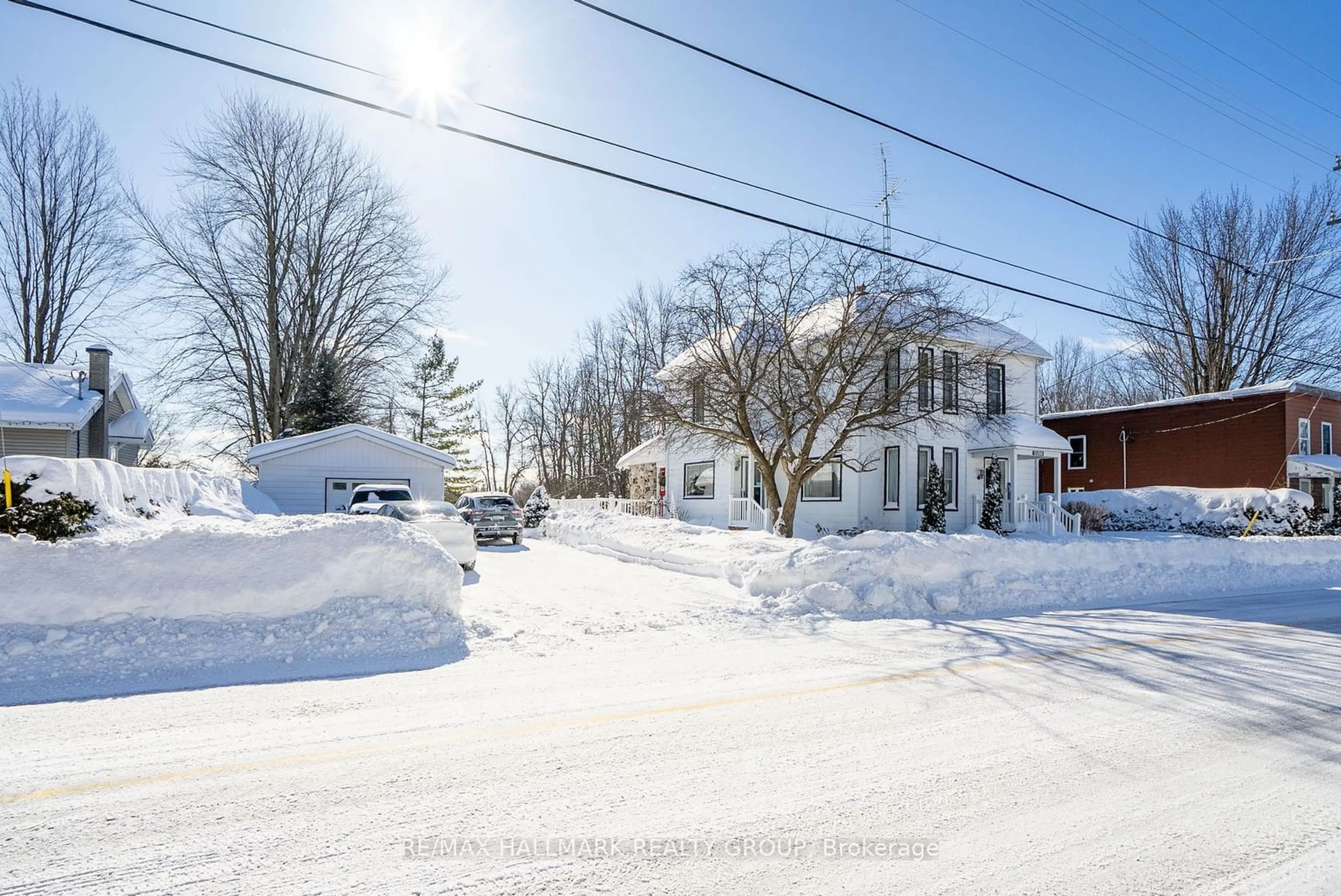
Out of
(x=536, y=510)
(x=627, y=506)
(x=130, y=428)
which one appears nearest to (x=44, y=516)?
(x=130, y=428)

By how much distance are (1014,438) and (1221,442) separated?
13075 mm

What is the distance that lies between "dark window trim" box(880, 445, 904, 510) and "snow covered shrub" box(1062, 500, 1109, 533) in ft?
25.9

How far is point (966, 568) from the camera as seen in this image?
12578 millimetres

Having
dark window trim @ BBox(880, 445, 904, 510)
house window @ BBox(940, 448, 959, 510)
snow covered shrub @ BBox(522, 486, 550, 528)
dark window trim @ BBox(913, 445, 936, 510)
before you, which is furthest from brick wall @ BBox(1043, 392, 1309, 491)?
snow covered shrub @ BBox(522, 486, 550, 528)

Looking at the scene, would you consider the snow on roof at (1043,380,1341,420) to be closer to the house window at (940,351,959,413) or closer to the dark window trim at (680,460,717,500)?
the house window at (940,351,959,413)

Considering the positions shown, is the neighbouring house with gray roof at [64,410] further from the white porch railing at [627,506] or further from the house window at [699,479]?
the house window at [699,479]

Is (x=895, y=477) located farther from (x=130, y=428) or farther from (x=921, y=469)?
(x=130, y=428)

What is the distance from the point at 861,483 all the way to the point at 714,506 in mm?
5653

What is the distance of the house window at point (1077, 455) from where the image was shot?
3506 cm

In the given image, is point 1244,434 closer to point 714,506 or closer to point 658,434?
point 714,506

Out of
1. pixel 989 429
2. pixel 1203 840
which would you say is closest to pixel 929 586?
pixel 1203 840

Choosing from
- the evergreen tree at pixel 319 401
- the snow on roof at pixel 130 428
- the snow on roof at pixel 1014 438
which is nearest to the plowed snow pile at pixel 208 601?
the snow on roof at pixel 130 428

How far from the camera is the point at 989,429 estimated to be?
77.1 ft

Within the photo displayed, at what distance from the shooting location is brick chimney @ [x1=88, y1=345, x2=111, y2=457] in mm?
20719
